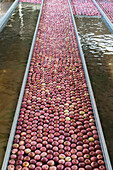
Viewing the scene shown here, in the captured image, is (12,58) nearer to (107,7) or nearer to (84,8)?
(84,8)

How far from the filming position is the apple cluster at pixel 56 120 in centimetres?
212

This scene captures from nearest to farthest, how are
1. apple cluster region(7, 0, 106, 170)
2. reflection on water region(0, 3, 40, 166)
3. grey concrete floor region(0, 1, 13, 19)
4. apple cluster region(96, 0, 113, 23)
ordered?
apple cluster region(7, 0, 106, 170) < reflection on water region(0, 3, 40, 166) < grey concrete floor region(0, 1, 13, 19) < apple cluster region(96, 0, 113, 23)

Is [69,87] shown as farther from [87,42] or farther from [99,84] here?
[87,42]

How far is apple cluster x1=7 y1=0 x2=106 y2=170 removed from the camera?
2.12 m

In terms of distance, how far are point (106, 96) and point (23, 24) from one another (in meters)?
3.88

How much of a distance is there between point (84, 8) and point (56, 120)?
6239 mm

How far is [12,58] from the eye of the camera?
4180mm

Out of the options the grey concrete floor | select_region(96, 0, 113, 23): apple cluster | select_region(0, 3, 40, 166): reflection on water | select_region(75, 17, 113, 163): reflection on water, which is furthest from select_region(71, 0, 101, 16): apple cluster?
the grey concrete floor

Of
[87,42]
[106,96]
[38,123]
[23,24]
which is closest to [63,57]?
[87,42]

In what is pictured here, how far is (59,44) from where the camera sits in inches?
189

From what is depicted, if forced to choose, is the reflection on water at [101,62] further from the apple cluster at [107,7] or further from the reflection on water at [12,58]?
the reflection on water at [12,58]

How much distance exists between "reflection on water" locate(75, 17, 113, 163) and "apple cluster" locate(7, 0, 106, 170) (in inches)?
7.2

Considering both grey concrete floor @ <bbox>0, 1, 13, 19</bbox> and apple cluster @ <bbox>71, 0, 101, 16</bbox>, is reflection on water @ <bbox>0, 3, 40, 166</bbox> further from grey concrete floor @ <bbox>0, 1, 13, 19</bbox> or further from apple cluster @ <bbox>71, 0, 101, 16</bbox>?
apple cluster @ <bbox>71, 0, 101, 16</bbox>

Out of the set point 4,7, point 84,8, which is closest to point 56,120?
point 84,8
